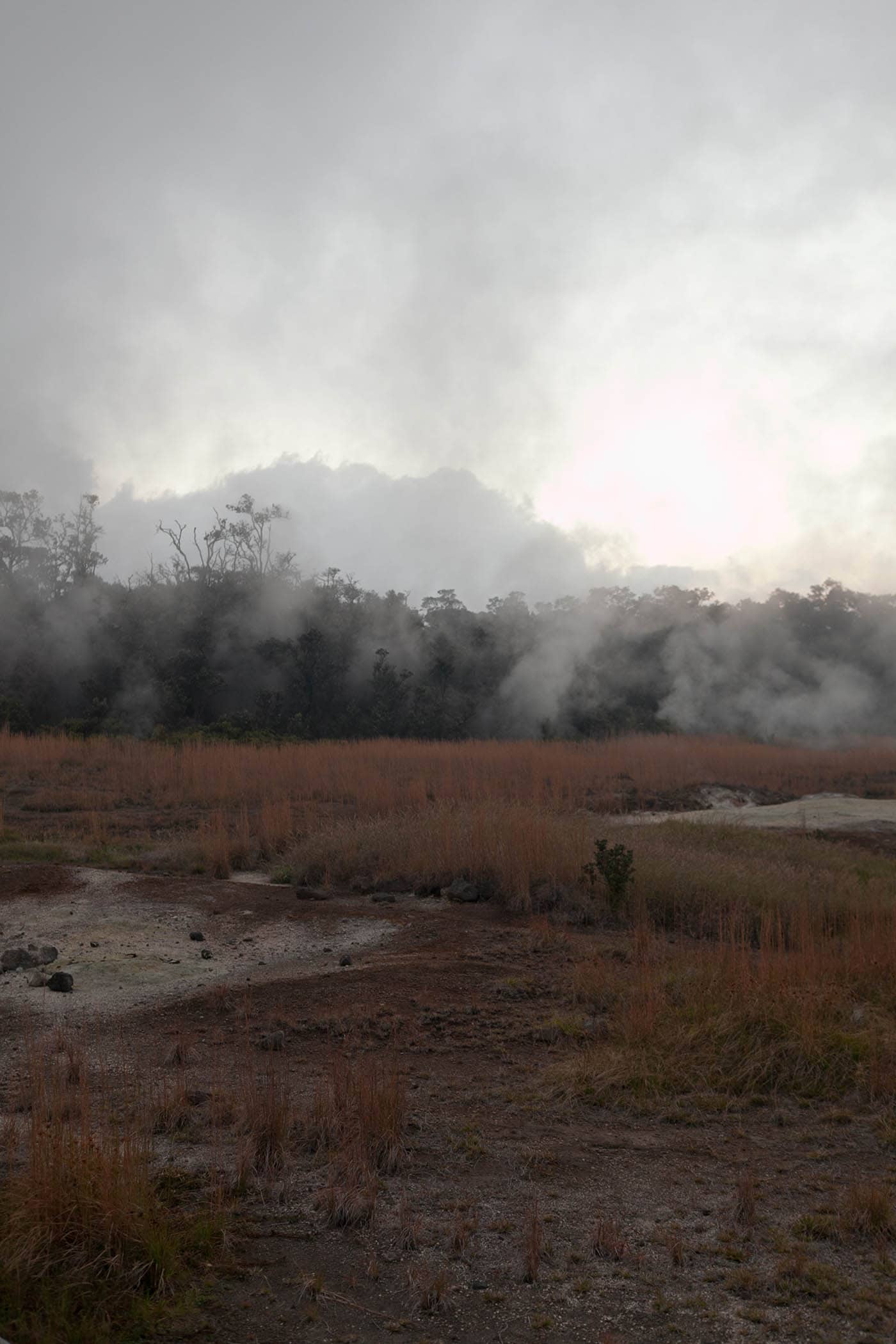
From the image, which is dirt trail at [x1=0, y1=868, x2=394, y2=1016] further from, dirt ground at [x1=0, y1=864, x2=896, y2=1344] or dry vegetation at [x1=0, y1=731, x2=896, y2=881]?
dry vegetation at [x1=0, y1=731, x2=896, y2=881]

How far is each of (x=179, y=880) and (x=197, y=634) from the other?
64.9 ft

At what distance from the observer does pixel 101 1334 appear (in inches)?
98.3

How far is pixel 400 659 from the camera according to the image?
3002 centimetres

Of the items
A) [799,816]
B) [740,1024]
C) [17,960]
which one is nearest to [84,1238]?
[740,1024]

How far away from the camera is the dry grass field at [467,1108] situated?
107 inches

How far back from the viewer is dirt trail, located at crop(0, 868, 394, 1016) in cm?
583

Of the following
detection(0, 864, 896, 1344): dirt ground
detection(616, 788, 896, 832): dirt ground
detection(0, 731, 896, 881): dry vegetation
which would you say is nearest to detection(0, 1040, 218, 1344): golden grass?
detection(0, 864, 896, 1344): dirt ground

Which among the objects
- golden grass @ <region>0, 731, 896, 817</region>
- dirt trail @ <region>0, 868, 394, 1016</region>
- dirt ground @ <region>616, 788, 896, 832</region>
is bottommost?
dirt trail @ <region>0, 868, 394, 1016</region>

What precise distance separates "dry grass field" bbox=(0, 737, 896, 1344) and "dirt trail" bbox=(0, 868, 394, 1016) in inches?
2.2

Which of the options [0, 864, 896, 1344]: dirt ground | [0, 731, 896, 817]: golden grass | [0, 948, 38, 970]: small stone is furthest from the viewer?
[0, 731, 896, 817]: golden grass

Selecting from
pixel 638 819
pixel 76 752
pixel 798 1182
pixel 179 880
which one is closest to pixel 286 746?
pixel 76 752

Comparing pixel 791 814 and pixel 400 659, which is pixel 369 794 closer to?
pixel 791 814

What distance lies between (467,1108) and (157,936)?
358 cm

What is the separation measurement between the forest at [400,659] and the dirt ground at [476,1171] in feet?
53.5
